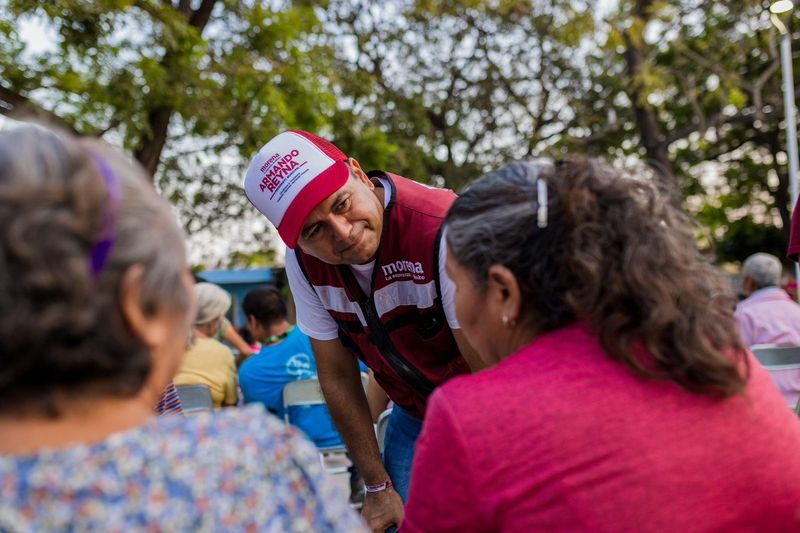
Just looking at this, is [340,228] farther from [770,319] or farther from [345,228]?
[770,319]

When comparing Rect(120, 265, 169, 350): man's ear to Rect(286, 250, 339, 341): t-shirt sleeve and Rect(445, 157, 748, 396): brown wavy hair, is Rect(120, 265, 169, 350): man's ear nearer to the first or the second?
Rect(445, 157, 748, 396): brown wavy hair

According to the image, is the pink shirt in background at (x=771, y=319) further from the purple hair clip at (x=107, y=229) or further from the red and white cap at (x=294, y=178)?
Result: the purple hair clip at (x=107, y=229)

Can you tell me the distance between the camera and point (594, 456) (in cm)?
127

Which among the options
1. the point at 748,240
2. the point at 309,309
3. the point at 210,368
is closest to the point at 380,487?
the point at 309,309

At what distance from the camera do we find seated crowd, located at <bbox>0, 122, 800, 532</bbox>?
3.28 feet

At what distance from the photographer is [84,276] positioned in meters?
0.99

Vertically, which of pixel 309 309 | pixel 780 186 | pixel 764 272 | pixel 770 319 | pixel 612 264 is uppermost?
pixel 612 264

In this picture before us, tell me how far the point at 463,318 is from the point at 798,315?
466cm

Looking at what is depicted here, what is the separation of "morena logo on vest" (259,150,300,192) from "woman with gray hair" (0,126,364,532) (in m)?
1.31

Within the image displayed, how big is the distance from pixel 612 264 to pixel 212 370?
4574 millimetres

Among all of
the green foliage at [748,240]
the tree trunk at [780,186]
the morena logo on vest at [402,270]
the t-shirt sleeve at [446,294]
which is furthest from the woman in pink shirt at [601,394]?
the green foliage at [748,240]

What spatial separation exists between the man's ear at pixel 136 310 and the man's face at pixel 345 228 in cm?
134

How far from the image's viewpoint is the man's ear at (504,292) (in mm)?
1495

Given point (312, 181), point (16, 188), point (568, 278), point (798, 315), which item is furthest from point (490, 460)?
point (798, 315)
